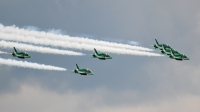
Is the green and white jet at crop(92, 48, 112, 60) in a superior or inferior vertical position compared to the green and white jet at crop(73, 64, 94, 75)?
superior

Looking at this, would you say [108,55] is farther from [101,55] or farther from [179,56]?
[179,56]

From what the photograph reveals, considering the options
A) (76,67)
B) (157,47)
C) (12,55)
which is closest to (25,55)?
(12,55)

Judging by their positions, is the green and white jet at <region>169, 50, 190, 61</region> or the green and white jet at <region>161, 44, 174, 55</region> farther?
the green and white jet at <region>161, 44, 174, 55</region>

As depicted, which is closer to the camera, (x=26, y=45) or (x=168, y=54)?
(x=26, y=45)

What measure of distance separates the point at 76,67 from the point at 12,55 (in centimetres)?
2259

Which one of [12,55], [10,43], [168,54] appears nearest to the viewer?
[10,43]

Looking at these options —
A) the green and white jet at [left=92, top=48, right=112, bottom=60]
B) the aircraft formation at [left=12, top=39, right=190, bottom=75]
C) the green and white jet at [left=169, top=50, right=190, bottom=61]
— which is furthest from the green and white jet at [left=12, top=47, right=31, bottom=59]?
the green and white jet at [left=169, top=50, right=190, bottom=61]

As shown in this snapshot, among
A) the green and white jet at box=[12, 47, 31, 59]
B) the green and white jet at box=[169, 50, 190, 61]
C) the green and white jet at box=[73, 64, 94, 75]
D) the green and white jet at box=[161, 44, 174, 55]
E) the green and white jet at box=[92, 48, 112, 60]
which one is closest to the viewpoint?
the green and white jet at box=[12, 47, 31, 59]

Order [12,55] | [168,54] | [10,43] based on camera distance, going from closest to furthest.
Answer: [10,43] → [12,55] → [168,54]

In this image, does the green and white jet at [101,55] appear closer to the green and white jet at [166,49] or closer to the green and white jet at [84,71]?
the green and white jet at [84,71]

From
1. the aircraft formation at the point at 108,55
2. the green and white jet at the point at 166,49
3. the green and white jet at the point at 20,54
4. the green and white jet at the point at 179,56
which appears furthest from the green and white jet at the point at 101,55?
the green and white jet at the point at 179,56

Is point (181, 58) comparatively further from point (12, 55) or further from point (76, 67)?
point (12, 55)

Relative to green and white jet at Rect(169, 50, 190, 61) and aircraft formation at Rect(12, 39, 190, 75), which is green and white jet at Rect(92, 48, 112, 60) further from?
green and white jet at Rect(169, 50, 190, 61)

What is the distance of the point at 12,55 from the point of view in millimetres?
146000
